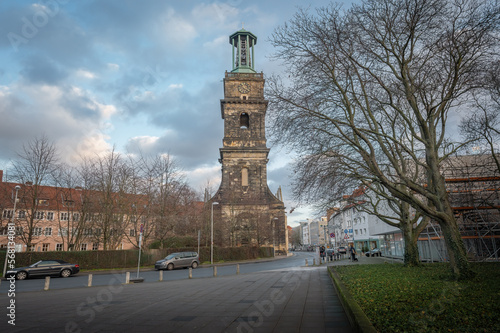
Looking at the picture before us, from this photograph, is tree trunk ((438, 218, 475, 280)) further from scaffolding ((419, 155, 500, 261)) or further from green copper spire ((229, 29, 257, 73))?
green copper spire ((229, 29, 257, 73))

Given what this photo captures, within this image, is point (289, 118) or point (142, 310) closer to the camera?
point (142, 310)

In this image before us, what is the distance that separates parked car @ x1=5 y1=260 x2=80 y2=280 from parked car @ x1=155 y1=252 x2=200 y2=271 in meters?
6.80

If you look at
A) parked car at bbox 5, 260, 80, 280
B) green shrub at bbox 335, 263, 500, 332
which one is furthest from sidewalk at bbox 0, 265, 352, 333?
parked car at bbox 5, 260, 80, 280

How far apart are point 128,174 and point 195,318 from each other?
28.5 metres

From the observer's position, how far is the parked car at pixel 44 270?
21.5 metres

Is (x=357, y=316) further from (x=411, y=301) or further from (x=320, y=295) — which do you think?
(x=320, y=295)

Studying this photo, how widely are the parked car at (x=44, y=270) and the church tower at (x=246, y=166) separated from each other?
84.5 feet

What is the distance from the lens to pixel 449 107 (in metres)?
12.9

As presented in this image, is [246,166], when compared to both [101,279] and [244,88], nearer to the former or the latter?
[244,88]

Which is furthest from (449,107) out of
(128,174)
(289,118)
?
(128,174)

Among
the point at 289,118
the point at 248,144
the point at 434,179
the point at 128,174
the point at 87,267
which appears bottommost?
the point at 87,267

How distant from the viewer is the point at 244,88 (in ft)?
176

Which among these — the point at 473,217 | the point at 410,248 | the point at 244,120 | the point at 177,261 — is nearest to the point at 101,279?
the point at 177,261

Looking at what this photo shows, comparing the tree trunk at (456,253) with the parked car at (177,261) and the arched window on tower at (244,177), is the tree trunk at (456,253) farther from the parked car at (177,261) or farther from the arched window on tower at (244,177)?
the arched window on tower at (244,177)
